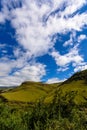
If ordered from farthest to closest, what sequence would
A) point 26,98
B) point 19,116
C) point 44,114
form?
point 26,98 < point 19,116 < point 44,114

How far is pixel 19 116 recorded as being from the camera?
25.5 m

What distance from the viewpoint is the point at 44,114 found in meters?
23.9

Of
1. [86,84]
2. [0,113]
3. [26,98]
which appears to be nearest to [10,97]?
[26,98]

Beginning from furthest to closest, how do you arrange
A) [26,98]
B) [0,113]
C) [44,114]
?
[26,98] < [0,113] < [44,114]

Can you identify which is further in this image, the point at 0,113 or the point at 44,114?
the point at 0,113

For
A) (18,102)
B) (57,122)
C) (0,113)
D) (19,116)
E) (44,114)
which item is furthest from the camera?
(18,102)

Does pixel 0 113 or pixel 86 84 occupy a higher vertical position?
pixel 86 84

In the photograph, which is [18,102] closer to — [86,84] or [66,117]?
[86,84]

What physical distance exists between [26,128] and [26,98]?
14030cm

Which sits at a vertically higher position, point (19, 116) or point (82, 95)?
point (82, 95)

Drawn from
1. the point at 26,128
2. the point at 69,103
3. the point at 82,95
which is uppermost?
the point at 82,95

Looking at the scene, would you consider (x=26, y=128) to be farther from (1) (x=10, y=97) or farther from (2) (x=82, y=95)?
(1) (x=10, y=97)

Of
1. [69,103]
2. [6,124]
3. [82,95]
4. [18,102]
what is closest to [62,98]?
[69,103]

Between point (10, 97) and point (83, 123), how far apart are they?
448 feet
